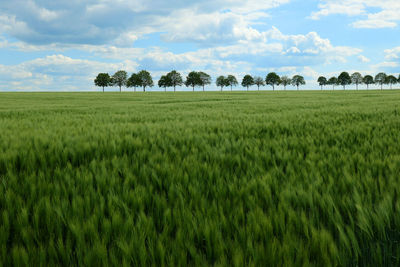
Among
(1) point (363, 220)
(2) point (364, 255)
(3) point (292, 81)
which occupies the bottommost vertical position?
Result: (2) point (364, 255)

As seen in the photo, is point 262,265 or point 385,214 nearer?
point 262,265

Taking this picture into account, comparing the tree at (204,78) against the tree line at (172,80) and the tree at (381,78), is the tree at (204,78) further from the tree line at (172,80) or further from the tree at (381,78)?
the tree at (381,78)

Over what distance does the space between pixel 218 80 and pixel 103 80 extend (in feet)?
162

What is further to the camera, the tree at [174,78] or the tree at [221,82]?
the tree at [221,82]

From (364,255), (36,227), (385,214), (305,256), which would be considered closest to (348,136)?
(385,214)

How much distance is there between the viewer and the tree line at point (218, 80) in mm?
96562

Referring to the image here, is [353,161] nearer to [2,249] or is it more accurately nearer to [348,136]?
[348,136]

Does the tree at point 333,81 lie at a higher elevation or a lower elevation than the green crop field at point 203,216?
higher

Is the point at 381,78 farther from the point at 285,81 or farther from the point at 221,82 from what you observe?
the point at 221,82

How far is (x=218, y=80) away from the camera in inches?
4412

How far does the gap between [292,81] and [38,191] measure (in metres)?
135

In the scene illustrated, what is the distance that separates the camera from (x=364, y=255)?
1.15m

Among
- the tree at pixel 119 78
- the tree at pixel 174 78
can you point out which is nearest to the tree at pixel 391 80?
the tree at pixel 174 78

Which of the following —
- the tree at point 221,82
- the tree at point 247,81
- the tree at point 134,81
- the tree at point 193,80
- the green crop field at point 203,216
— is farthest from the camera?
the tree at point 247,81
